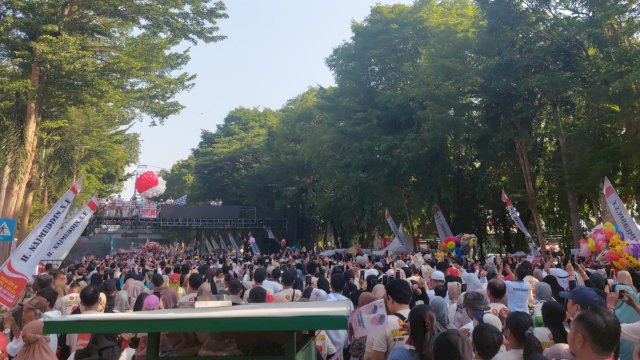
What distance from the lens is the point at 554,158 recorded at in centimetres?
2531

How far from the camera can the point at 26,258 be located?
30.3 feet

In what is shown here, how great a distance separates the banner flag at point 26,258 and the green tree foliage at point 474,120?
16.6 meters

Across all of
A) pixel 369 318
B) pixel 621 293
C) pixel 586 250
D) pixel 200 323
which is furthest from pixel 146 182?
pixel 200 323

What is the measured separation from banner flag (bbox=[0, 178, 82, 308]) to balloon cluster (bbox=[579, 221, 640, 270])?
12217 mm

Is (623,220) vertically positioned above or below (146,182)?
below

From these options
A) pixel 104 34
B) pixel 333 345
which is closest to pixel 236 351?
pixel 333 345

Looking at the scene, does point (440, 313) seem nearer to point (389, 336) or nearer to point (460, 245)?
point (389, 336)

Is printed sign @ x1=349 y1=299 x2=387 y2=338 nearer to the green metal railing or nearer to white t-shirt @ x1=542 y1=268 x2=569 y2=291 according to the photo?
the green metal railing

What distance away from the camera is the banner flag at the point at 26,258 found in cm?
866

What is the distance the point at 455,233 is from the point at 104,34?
70.3ft

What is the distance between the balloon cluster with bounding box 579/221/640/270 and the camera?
41.1 ft

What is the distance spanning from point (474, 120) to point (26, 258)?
2008 centimetres

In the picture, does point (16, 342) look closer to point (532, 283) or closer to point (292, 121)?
point (532, 283)

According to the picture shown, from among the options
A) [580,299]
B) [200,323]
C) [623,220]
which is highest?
[623,220]
